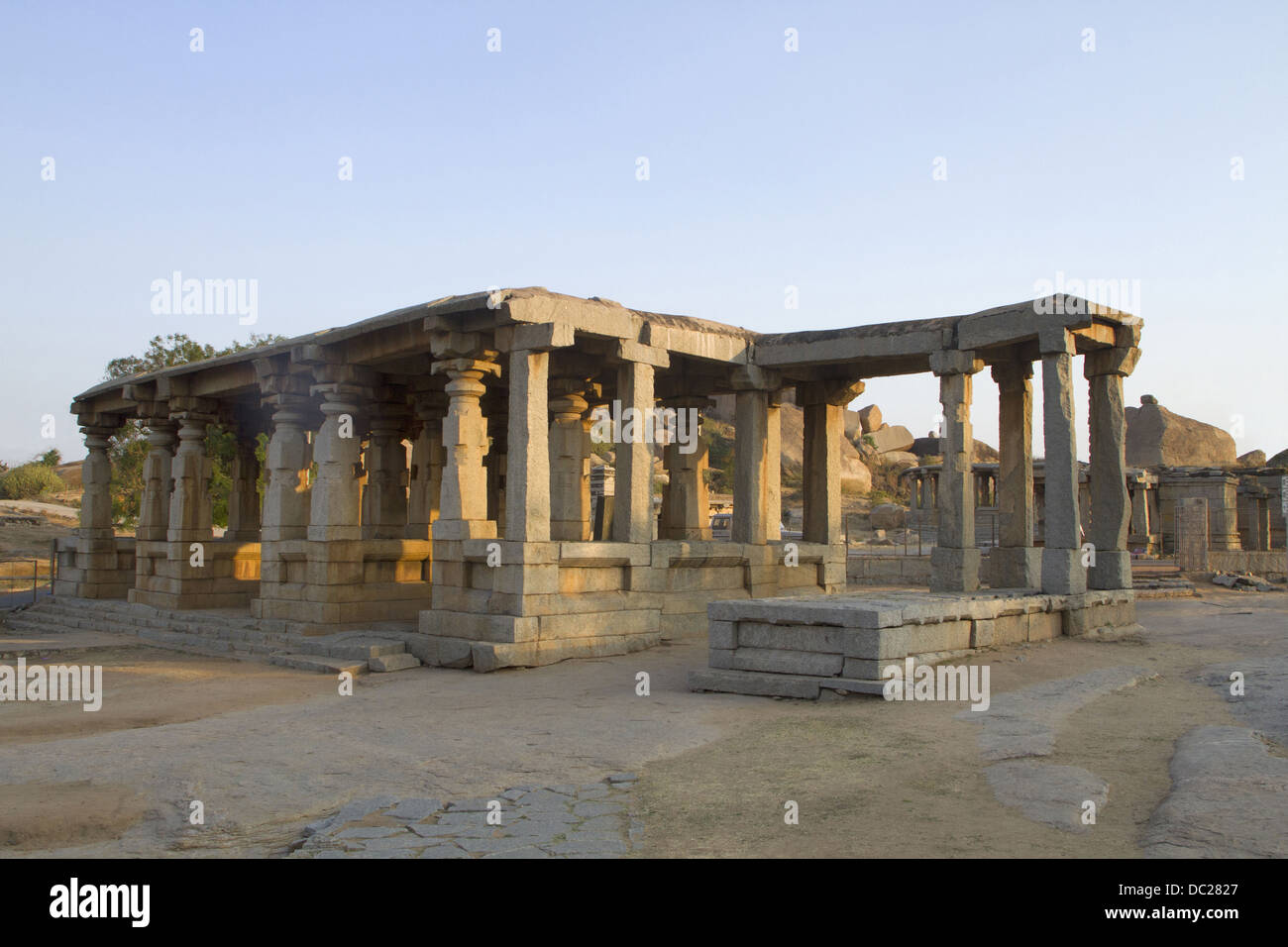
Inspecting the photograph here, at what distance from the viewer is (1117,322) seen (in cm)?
1373

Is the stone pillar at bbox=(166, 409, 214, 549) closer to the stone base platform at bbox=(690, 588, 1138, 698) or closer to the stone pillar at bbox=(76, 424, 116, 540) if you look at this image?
the stone pillar at bbox=(76, 424, 116, 540)

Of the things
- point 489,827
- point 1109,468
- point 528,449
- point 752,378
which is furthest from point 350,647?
point 1109,468

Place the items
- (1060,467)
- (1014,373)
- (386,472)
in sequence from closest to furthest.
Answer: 1. (1060,467)
2. (1014,373)
3. (386,472)

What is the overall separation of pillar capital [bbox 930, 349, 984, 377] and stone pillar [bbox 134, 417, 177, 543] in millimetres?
13664

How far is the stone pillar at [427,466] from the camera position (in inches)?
676

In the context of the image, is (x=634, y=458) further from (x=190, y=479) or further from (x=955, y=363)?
(x=190, y=479)

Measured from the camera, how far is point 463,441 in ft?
40.6

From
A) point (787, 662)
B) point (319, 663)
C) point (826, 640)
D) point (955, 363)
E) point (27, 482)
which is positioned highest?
point (955, 363)

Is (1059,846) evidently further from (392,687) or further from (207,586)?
(207,586)

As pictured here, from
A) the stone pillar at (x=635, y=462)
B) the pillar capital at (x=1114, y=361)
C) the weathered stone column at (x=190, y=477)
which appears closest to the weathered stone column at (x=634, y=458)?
the stone pillar at (x=635, y=462)

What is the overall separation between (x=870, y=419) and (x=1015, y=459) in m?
48.9

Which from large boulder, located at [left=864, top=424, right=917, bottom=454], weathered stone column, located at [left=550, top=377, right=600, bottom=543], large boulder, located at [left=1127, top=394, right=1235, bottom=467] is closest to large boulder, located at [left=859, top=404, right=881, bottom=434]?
large boulder, located at [left=864, top=424, right=917, bottom=454]

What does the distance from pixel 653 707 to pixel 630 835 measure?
3840 millimetres
